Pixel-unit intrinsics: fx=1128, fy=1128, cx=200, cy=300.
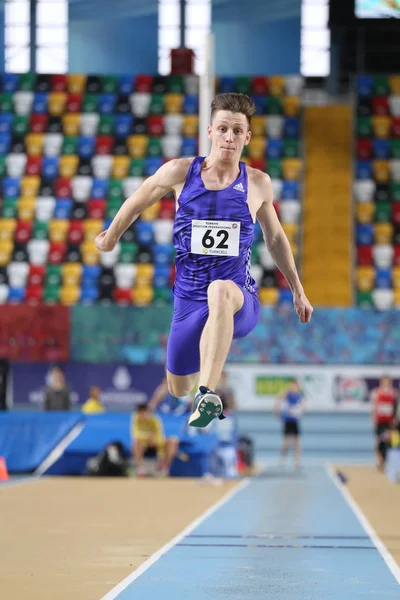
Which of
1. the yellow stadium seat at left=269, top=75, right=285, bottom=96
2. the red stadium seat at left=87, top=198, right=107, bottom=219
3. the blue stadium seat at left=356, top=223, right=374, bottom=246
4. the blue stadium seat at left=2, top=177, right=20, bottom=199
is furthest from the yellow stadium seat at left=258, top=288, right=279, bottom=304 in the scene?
the blue stadium seat at left=2, top=177, right=20, bottom=199

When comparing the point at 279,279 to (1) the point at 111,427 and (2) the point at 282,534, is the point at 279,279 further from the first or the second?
(2) the point at 282,534

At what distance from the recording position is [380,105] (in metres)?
26.5

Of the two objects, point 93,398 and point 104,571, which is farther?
point 93,398

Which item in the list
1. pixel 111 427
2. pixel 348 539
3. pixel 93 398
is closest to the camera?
pixel 348 539

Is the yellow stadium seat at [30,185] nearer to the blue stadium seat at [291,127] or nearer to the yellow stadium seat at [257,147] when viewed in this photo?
the yellow stadium seat at [257,147]

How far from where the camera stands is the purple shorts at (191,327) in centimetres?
579

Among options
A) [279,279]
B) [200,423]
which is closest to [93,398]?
[279,279]

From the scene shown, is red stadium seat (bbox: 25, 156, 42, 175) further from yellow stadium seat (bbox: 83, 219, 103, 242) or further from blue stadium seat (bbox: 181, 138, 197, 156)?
blue stadium seat (bbox: 181, 138, 197, 156)

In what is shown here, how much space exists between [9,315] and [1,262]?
143 inches

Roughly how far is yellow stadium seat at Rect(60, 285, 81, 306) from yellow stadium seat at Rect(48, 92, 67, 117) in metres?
5.49

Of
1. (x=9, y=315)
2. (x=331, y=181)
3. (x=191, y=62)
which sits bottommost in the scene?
(x=9, y=315)

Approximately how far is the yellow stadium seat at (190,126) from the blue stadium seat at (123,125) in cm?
132

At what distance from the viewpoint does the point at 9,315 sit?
20984 mm

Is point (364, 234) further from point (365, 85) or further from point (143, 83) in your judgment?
point (143, 83)
